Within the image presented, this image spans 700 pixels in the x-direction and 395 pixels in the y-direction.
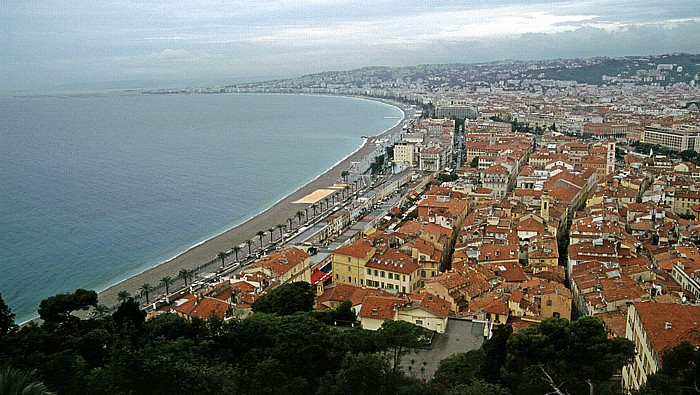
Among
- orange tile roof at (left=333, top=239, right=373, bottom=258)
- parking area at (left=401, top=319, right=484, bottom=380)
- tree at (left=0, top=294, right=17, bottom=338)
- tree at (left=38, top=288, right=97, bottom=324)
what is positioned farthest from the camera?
orange tile roof at (left=333, top=239, right=373, bottom=258)

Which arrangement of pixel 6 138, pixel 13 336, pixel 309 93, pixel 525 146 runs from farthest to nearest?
pixel 309 93
pixel 6 138
pixel 525 146
pixel 13 336

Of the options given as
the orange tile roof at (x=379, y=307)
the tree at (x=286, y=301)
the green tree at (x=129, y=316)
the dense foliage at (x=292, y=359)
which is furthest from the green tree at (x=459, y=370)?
the green tree at (x=129, y=316)

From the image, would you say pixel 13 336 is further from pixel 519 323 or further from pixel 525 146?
pixel 525 146

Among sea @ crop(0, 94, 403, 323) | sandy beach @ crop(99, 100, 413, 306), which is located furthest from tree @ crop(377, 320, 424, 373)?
sea @ crop(0, 94, 403, 323)

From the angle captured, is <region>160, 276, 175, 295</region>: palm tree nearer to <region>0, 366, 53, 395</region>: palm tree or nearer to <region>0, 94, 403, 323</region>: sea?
<region>0, 94, 403, 323</region>: sea

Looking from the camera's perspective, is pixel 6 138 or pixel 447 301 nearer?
pixel 447 301

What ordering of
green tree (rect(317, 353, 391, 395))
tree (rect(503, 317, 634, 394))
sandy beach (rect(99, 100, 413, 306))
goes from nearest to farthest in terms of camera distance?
green tree (rect(317, 353, 391, 395)) → tree (rect(503, 317, 634, 394)) → sandy beach (rect(99, 100, 413, 306))

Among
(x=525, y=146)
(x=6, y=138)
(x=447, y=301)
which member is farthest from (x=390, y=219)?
(x=6, y=138)
